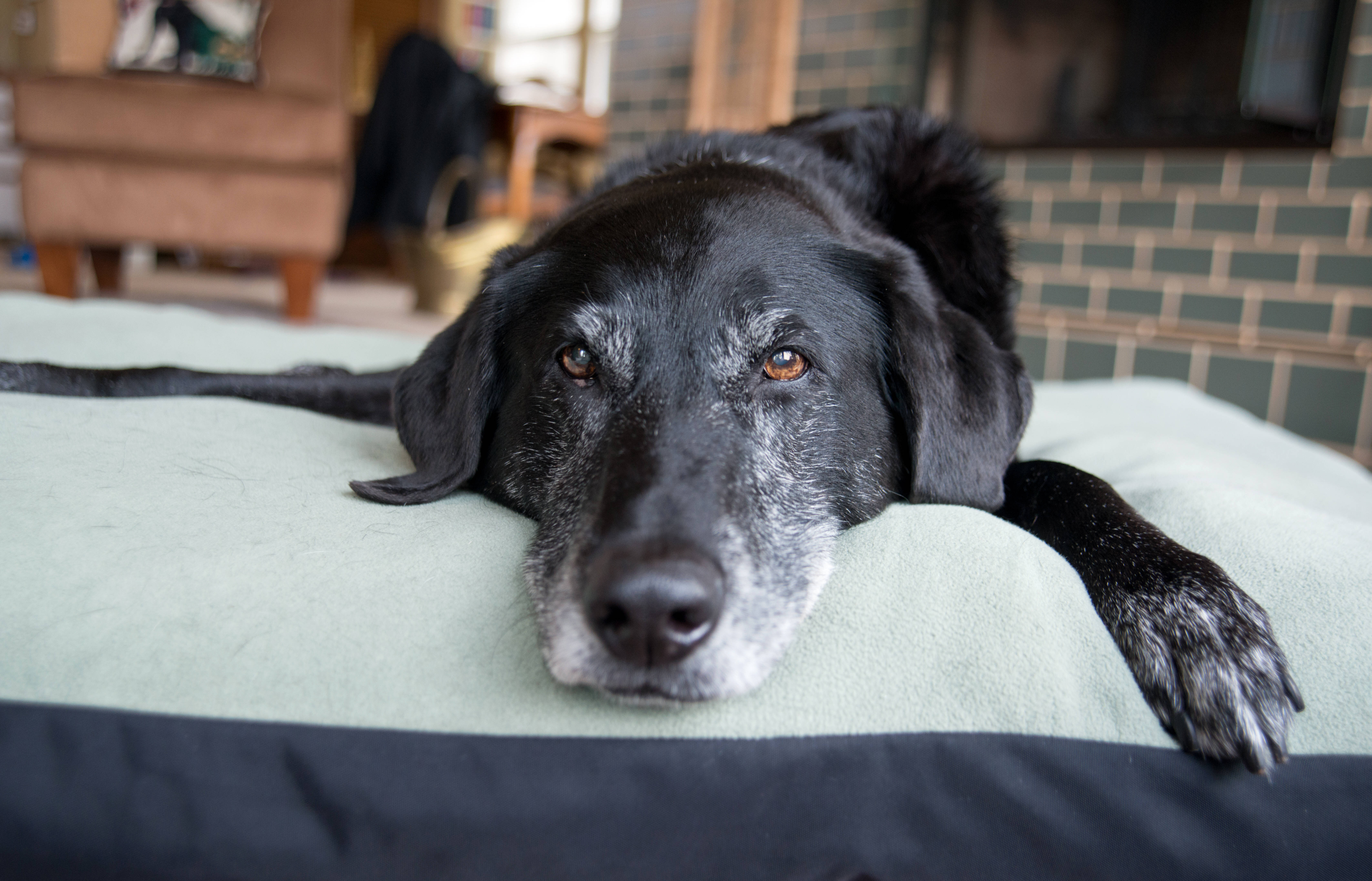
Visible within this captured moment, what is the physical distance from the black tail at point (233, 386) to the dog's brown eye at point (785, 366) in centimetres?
72

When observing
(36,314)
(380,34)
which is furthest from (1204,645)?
(380,34)

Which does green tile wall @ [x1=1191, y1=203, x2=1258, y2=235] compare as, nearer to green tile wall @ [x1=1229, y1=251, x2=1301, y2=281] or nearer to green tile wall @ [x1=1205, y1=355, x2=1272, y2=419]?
green tile wall @ [x1=1229, y1=251, x2=1301, y2=281]

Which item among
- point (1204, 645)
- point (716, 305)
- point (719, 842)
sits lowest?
point (719, 842)

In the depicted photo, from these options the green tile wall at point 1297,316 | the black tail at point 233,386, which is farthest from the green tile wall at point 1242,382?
the black tail at point 233,386

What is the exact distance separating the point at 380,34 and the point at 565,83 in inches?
115

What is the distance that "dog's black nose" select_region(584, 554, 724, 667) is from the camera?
883mm

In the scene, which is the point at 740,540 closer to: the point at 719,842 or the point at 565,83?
the point at 719,842

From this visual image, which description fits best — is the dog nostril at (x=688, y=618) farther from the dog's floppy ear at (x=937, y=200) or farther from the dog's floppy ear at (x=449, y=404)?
Answer: the dog's floppy ear at (x=937, y=200)

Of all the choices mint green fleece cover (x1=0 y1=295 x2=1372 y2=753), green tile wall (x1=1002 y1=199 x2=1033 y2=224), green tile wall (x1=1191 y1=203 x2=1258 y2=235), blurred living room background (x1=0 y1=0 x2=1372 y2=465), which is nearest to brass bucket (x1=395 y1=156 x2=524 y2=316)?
blurred living room background (x1=0 y1=0 x2=1372 y2=465)

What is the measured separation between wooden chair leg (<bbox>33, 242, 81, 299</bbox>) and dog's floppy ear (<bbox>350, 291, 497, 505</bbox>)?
4.52 metres

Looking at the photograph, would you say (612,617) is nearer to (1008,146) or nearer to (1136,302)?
(1136,302)

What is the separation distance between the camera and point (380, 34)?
12.3 m

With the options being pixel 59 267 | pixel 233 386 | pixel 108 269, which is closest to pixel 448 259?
pixel 108 269

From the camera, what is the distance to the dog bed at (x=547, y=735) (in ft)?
2.84
